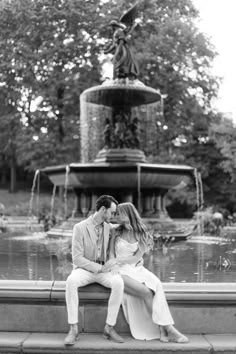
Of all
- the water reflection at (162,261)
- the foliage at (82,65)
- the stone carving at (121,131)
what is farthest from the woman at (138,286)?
the foliage at (82,65)

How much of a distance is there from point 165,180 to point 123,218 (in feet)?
27.7

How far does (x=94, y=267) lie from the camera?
5395 mm

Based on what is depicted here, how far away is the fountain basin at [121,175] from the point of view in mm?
13273

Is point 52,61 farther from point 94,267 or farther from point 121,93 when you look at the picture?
point 94,267

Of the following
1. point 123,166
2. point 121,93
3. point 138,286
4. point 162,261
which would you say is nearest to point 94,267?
point 138,286

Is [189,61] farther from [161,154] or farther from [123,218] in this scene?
[123,218]

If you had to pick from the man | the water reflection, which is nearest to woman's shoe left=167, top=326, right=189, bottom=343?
the man

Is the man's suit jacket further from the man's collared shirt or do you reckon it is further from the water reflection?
the water reflection

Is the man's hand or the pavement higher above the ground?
the man's hand

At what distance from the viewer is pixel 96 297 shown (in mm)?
5371

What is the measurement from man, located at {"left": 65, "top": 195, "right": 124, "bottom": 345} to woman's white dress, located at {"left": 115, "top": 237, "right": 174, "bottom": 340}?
0.19 meters

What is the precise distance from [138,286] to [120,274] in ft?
0.78

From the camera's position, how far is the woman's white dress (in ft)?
16.8

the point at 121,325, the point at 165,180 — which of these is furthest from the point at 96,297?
the point at 165,180
